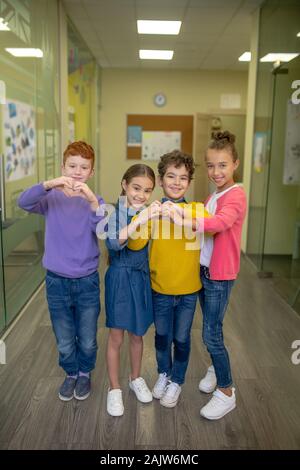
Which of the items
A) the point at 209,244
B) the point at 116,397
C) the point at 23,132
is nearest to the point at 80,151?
the point at 209,244

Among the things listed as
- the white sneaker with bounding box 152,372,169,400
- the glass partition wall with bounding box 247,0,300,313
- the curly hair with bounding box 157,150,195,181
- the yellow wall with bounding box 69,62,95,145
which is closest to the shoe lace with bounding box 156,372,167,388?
the white sneaker with bounding box 152,372,169,400

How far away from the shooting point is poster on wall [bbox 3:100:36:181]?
284cm

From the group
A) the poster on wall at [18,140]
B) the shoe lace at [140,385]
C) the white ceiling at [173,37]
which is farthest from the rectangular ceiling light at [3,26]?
the shoe lace at [140,385]

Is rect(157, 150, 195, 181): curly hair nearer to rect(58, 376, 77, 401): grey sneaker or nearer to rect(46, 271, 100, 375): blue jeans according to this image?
rect(46, 271, 100, 375): blue jeans

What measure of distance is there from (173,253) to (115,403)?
2.54 feet

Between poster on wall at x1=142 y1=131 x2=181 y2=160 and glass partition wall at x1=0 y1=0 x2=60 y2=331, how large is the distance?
4.39m

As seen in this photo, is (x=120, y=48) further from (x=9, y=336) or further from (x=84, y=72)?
(x=9, y=336)

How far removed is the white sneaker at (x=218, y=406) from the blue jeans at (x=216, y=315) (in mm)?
64

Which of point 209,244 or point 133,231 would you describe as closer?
point 133,231

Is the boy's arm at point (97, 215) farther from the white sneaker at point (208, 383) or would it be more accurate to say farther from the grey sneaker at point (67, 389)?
the white sneaker at point (208, 383)

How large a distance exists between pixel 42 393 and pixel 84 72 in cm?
545

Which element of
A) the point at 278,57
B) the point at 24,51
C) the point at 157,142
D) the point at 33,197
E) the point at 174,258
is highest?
the point at 278,57

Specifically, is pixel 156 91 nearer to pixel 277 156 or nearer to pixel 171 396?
pixel 277 156

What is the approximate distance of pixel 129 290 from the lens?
186cm
